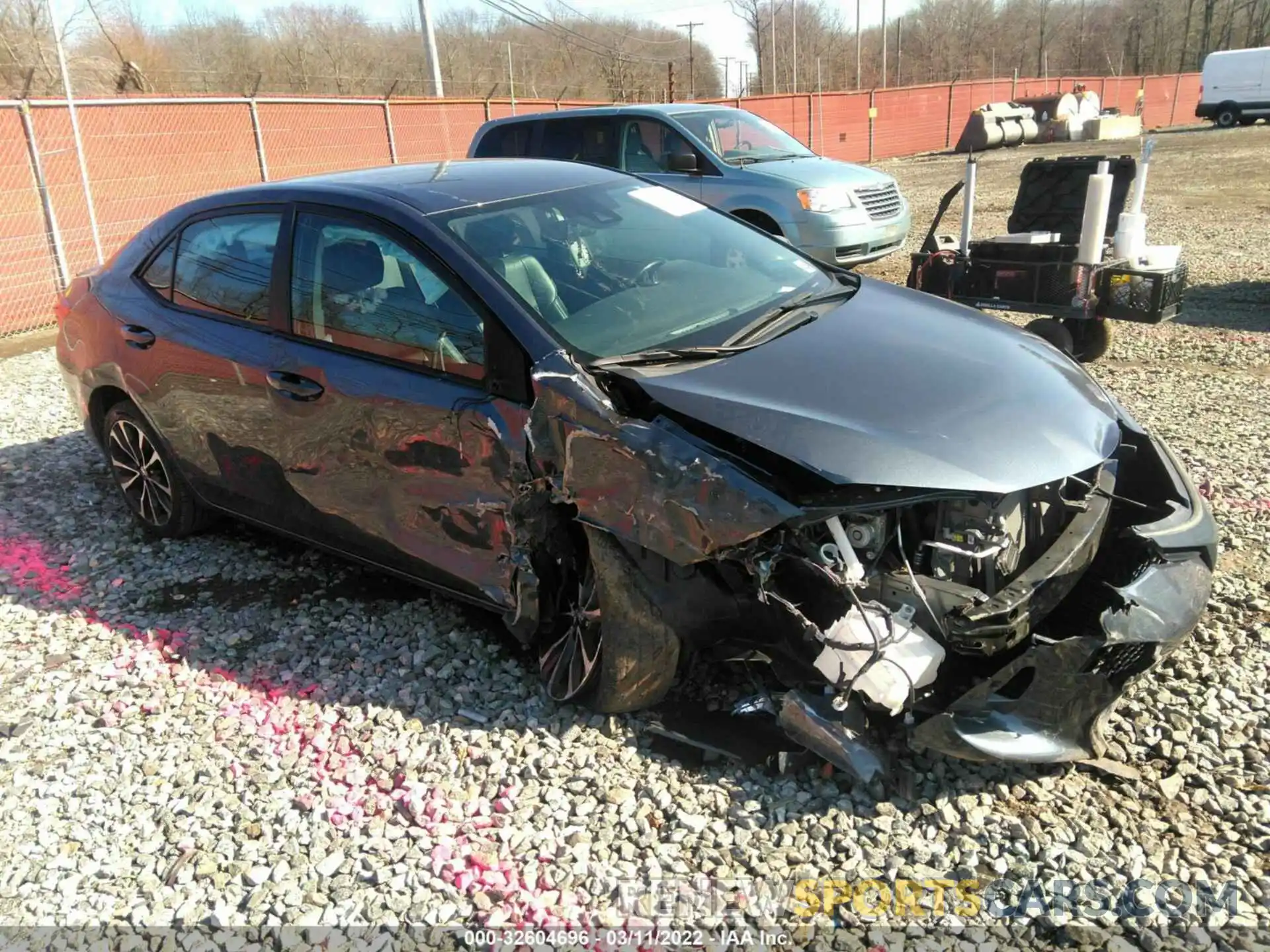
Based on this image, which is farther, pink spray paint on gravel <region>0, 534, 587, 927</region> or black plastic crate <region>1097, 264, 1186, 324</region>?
black plastic crate <region>1097, 264, 1186, 324</region>

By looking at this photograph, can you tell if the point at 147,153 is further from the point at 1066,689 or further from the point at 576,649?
the point at 1066,689

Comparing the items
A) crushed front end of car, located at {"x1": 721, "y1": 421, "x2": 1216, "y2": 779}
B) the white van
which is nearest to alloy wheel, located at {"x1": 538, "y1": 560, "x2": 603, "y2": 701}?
crushed front end of car, located at {"x1": 721, "y1": 421, "x2": 1216, "y2": 779}

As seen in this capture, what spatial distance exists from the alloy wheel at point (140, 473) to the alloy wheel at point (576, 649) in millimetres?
2427

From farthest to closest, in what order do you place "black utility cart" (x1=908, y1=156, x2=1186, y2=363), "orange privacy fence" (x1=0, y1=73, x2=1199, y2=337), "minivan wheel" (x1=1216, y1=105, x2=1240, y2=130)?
"minivan wheel" (x1=1216, y1=105, x2=1240, y2=130), "orange privacy fence" (x1=0, y1=73, x2=1199, y2=337), "black utility cart" (x1=908, y1=156, x2=1186, y2=363)

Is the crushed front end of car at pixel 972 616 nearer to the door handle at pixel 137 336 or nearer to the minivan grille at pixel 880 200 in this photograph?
the door handle at pixel 137 336

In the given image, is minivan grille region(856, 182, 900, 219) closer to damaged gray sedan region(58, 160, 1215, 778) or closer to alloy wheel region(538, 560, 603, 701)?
damaged gray sedan region(58, 160, 1215, 778)

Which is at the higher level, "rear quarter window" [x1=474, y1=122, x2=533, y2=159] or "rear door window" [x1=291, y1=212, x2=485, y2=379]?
"rear quarter window" [x1=474, y1=122, x2=533, y2=159]

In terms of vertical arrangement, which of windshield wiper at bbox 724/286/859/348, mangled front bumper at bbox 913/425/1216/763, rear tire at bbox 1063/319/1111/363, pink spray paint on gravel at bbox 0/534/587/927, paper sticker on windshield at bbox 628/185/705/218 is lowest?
pink spray paint on gravel at bbox 0/534/587/927

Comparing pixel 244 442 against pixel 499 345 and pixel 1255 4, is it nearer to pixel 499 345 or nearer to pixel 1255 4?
pixel 499 345

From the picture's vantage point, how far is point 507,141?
10.2m

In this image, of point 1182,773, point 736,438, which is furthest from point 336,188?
point 1182,773

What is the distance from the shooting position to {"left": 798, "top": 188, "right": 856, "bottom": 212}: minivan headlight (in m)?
8.90

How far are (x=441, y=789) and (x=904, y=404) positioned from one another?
1.85m

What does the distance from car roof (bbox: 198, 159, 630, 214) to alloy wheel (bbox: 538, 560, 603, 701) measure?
1.52 metres
